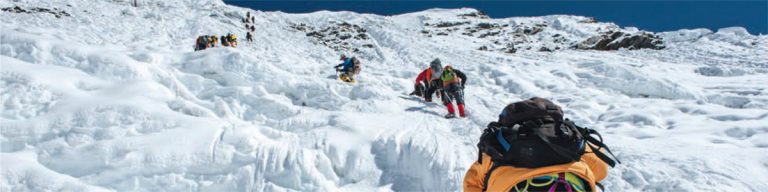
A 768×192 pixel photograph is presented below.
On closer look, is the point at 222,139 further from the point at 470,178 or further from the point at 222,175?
the point at 470,178

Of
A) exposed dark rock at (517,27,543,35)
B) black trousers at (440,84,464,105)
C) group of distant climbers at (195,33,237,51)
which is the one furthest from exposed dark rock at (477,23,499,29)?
black trousers at (440,84,464,105)

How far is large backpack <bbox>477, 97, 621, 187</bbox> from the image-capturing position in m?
2.12

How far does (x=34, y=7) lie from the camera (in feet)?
82.7

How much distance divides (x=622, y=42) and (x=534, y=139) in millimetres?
32395

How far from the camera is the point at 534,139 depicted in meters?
2.12

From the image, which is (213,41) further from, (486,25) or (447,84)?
(486,25)

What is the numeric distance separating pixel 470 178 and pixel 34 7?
3055 centimetres

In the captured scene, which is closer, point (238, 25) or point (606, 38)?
point (606, 38)

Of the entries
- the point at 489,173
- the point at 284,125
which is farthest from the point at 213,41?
the point at 489,173

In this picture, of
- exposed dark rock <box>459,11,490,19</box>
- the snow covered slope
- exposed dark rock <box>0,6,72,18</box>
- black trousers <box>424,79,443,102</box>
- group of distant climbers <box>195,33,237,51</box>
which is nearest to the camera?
the snow covered slope

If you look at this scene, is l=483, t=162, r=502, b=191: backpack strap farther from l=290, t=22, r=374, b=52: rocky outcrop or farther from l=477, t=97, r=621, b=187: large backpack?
l=290, t=22, r=374, b=52: rocky outcrop

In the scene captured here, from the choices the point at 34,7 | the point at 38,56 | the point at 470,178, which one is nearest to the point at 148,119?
the point at 38,56

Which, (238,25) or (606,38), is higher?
(606,38)

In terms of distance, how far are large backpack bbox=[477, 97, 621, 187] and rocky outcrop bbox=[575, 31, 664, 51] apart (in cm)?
2973
